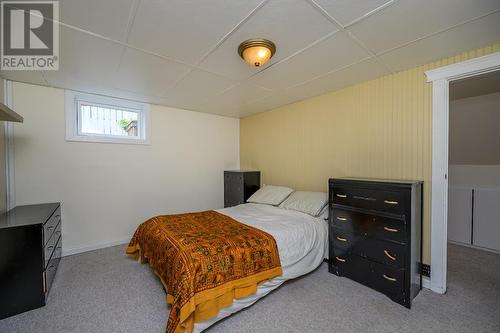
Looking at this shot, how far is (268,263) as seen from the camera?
1968 millimetres

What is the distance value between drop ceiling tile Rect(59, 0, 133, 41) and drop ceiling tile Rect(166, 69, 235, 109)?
0.87 meters

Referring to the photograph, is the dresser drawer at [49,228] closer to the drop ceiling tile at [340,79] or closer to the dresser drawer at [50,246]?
the dresser drawer at [50,246]

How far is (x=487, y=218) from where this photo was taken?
121 inches

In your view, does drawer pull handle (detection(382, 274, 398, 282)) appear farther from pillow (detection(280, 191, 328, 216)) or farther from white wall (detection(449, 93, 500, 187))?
white wall (detection(449, 93, 500, 187))

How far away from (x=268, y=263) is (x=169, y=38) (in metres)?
2.12

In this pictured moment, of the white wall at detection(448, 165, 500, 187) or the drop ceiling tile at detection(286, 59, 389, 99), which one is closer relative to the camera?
the drop ceiling tile at detection(286, 59, 389, 99)

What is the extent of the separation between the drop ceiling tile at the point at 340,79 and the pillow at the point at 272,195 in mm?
1471

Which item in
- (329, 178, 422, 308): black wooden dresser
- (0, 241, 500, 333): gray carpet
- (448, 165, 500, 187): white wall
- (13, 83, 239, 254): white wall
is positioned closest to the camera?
Result: (0, 241, 500, 333): gray carpet

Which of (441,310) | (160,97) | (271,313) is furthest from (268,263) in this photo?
(160,97)

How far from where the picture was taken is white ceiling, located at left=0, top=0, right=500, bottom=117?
4.66 ft

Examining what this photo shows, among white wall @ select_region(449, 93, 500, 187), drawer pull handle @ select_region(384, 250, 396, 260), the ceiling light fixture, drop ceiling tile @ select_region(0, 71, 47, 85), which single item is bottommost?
drawer pull handle @ select_region(384, 250, 396, 260)

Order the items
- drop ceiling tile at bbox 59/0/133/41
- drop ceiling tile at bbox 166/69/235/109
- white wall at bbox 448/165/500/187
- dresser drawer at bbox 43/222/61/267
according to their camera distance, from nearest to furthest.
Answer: drop ceiling tile at bbox 59/0/133/41, dresser drawer at bbox 43/222/61/267, drop ceiling tile at bbox 166/69/235/109, white wall at bbox 448/165/500/187

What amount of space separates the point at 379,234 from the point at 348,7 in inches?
76.3

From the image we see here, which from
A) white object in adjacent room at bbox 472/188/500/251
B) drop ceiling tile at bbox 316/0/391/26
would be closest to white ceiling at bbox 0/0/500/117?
drop ceiling tile at bbox 316/0/391/26
